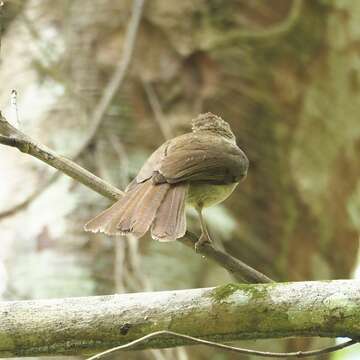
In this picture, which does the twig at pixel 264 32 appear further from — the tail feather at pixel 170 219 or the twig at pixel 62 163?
the twig at pixel 62 163

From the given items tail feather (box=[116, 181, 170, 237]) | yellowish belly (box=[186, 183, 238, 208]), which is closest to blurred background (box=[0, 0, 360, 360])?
yellowish belly (box=[186, 183, 238, 208])

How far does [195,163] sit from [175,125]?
4.09ft

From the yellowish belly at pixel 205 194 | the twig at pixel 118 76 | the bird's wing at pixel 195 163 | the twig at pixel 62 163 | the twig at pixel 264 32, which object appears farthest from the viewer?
the twig at pixel 264 32

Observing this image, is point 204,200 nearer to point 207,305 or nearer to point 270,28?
point 207,305

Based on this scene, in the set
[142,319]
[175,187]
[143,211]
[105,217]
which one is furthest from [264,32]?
[142,319]

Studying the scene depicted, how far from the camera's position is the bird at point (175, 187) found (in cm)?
273

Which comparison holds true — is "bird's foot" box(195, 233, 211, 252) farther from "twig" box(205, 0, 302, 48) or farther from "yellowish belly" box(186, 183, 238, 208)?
"twig" box(205, 0, 302, 48)

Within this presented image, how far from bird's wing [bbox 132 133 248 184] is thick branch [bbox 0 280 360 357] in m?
0.98

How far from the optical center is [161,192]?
3.07m

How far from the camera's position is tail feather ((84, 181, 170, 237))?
106 inches

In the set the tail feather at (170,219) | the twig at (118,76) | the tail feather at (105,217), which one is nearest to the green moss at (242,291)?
the tail feather at (170,219)

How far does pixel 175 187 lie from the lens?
3119 millimetres

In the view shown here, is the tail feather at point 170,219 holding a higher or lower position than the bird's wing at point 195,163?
lower

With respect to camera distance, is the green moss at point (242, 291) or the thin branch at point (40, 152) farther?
the thin branch at point (40, 152)
